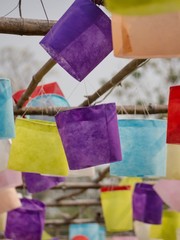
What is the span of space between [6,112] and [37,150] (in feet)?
0.48

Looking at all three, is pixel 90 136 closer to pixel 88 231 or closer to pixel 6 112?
pixel 6 112

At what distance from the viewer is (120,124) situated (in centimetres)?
145

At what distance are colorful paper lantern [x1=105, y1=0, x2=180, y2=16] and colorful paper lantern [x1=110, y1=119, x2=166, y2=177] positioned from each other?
2.73 ft

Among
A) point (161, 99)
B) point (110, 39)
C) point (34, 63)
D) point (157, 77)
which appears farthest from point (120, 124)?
point (161, 99)

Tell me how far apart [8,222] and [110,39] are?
149cm

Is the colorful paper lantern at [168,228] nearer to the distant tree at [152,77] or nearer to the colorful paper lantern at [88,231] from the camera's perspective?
the colorful paper lantern at [88,231]

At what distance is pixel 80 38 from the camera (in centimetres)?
103

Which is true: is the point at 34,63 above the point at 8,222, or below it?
above

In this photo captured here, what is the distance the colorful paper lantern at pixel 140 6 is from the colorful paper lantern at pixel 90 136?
604mm

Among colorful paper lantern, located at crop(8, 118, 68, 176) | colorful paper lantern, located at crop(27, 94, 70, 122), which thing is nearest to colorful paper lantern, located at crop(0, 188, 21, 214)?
colorful paper lantern, located at crop(27, 94, 70, 122)

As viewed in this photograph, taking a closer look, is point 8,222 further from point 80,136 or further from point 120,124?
point 80,136

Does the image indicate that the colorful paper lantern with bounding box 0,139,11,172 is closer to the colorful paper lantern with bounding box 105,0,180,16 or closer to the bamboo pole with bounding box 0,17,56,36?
the bamboo pole with bounding box 0,17,56,36

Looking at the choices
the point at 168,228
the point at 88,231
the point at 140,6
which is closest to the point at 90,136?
the point at 140,6

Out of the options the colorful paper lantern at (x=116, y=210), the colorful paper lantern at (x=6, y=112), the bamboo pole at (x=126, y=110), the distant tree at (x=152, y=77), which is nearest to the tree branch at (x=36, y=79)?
the bamboo pole at (x=126, y=110)
